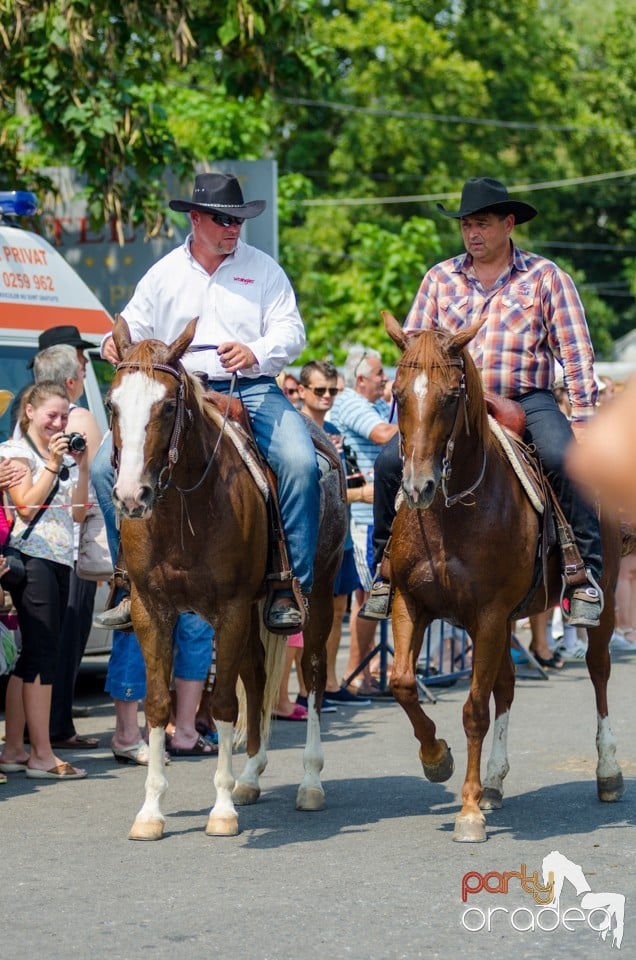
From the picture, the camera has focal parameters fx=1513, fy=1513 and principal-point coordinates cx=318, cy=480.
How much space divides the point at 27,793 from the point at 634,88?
43.2 meters

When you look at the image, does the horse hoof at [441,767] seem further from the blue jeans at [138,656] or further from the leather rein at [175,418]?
the blue jeans at [138,656]

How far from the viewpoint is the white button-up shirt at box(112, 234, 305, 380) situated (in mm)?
7664

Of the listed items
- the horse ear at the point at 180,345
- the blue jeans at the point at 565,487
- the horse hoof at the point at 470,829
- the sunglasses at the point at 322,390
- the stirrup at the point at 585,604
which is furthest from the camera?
the sunglasses at the point at 322,390

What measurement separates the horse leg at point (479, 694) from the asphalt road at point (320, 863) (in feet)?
0.76

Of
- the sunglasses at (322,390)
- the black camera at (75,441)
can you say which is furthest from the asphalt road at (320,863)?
the sunglasses at (322,390)

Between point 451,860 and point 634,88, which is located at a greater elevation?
point 634,88

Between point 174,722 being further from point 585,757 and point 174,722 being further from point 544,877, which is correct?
point 544,877

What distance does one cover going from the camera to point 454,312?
25.7 ft

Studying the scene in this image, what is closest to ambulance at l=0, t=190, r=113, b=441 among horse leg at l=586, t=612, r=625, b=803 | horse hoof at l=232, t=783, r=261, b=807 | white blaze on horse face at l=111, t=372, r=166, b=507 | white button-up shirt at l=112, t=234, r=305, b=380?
white button-up shirt at l=112, t=234, r=305, b=380

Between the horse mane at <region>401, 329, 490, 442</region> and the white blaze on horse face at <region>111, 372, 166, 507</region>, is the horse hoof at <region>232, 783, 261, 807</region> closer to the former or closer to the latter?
the white blaze on horse face at <region>111, 372, 166, 507</region>

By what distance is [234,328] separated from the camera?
7.67 metres

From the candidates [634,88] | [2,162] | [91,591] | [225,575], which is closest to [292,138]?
[634,88]

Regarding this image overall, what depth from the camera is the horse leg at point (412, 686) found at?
276 inches

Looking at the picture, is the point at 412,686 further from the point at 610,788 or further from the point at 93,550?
the point at 93,550
